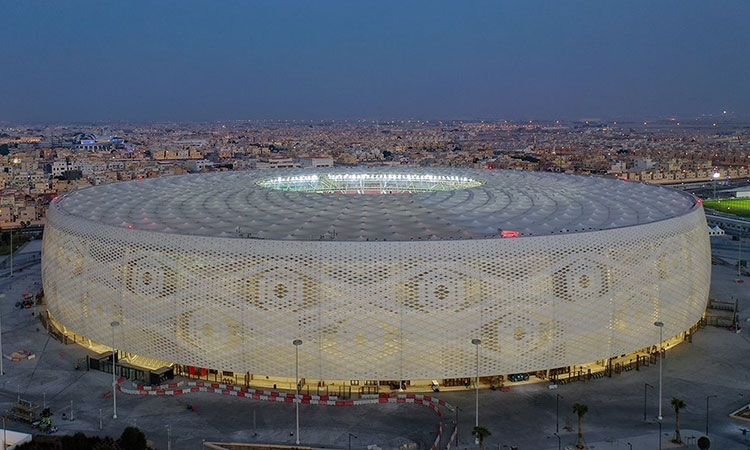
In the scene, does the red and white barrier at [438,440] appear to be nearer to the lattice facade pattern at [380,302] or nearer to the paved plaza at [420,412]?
the paved plaza at [420,412]

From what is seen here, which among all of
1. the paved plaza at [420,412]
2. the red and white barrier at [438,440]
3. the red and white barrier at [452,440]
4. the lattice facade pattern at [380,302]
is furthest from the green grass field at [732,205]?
the red and white barrier at [438,440]

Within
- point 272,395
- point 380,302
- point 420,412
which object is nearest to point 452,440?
point 420,412

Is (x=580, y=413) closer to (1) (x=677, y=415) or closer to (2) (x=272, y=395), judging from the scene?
(1) (x=677, y=415)

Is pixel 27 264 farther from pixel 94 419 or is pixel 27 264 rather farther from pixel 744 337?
pixel 744 337

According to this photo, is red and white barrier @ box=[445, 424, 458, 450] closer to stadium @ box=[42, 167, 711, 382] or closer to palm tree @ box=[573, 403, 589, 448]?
stadium @ box=[42, 167, 711, 382]

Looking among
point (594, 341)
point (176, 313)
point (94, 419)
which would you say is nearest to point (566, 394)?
point (594, 341)

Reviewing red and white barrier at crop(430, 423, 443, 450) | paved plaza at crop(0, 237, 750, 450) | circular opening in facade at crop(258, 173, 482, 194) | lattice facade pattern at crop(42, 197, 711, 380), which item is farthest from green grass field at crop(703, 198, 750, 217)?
red and white barrier at crop(430, 423, 443, 450)

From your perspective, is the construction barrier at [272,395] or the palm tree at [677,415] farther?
the construction barrier at [272,395]
